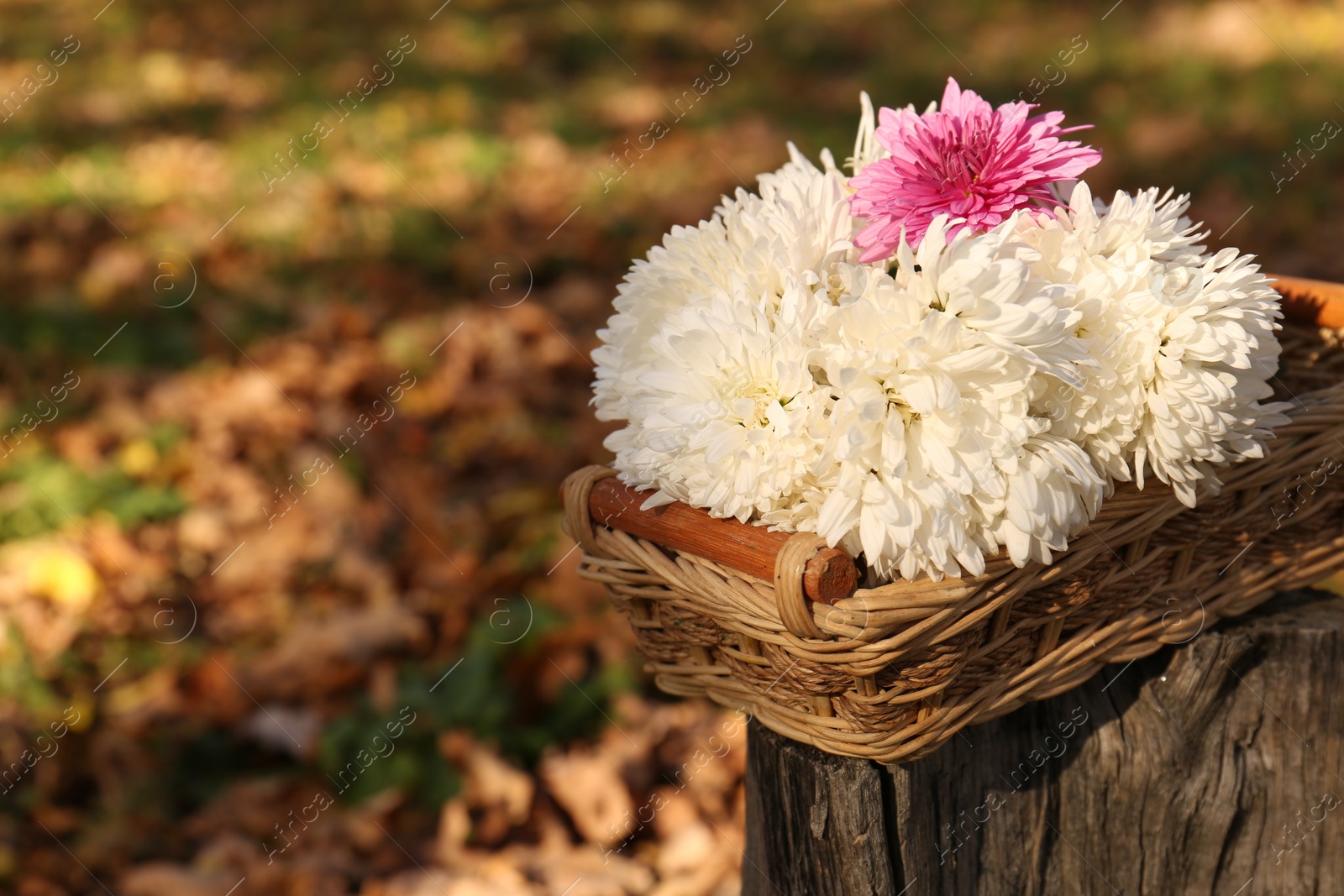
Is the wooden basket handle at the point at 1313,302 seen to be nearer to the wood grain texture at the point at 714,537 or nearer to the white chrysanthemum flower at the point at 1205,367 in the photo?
the white chrysanthemum flower at the point at 1205,367

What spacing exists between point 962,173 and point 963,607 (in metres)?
0.58

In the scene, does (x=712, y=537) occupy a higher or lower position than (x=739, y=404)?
lower

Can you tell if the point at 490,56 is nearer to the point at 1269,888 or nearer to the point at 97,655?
the point at 97,655

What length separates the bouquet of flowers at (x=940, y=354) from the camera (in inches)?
48.5

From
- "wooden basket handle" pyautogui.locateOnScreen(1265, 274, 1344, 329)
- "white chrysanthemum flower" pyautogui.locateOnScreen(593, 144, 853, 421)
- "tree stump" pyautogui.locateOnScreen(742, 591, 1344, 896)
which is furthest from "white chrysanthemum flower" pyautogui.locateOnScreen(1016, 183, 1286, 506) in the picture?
"wooden basket handle" pyautogui.locateOnScreen(1265, 274, 1344, 329)

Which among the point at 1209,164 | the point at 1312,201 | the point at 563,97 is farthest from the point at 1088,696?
the point at 563,97

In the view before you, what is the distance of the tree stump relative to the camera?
1.52 metres

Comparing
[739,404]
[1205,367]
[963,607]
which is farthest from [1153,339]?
[739,404]

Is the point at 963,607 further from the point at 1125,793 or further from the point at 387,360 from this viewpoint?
the point at 387,360

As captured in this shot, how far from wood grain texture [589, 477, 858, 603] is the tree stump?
12.8 inches

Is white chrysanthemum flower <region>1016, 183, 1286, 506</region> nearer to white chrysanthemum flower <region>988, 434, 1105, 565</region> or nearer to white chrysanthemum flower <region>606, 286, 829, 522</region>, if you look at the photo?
white chrysanthemum flower <region>988, 434, 1105, 565</region>

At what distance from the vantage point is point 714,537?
1388 millimetres

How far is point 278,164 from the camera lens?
6.48m

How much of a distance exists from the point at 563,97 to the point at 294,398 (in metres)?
3.85
